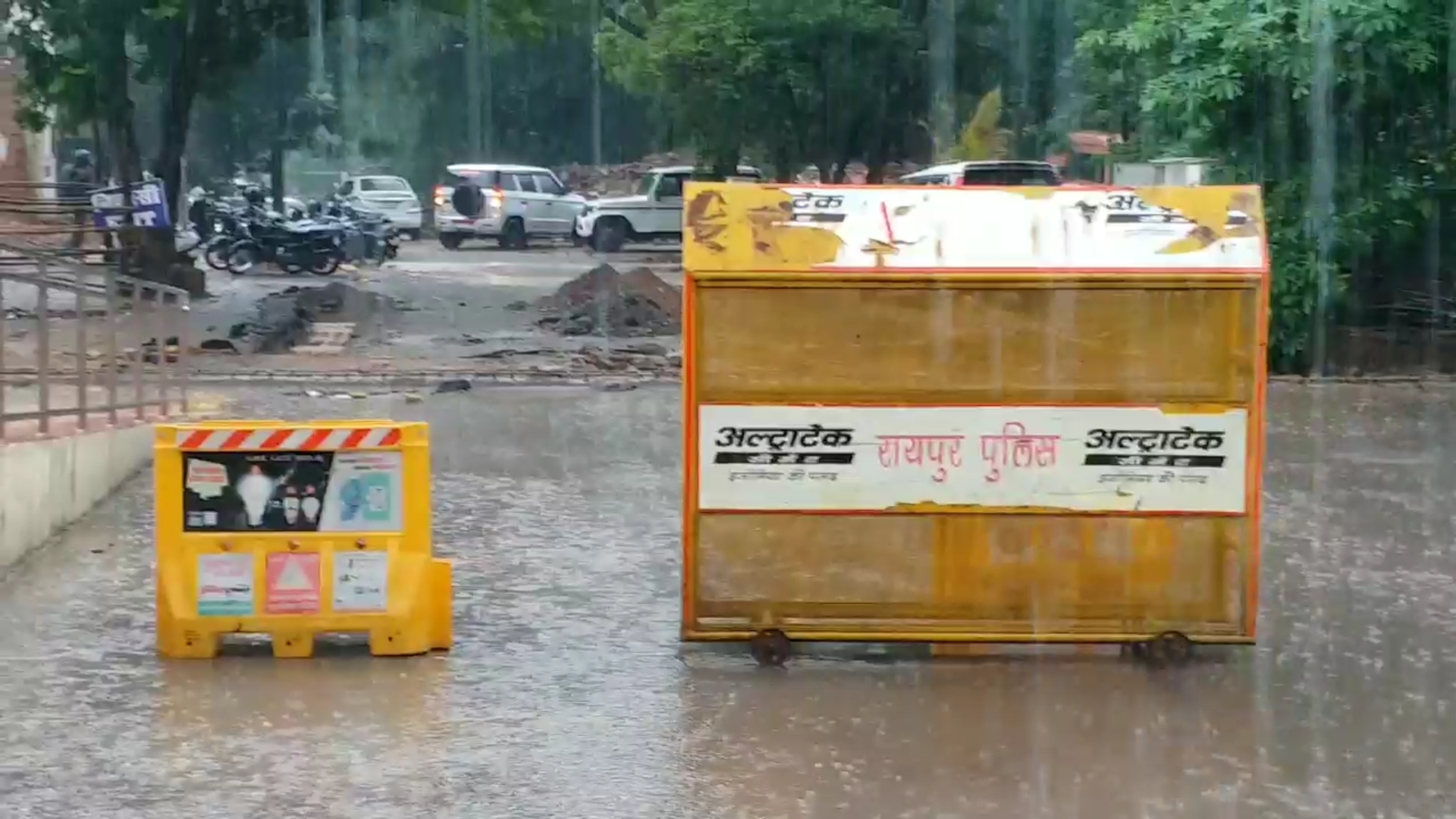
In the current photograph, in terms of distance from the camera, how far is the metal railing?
10.3 m

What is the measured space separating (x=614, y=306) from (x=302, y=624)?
53.1 ft

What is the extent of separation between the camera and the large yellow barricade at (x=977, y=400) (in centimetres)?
740

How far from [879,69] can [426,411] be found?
22.3m

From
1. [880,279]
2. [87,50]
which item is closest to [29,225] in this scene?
[87,50]

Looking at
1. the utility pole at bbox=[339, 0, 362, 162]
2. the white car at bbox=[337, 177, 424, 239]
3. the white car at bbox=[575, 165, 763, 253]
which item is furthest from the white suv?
the utility pole at bbox=[339, 0, 362, 162]

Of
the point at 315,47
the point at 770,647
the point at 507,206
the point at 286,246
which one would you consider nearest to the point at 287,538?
the point at 770,647

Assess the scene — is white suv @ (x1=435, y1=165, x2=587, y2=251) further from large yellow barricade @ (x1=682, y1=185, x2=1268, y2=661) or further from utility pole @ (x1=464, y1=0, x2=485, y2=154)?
large yellow barricade @ (x1=682, y1=185, x2=1268, y2=661)

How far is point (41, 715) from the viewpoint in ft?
22.5

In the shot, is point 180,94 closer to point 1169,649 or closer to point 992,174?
point 992,174

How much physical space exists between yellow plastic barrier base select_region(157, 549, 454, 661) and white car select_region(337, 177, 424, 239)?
123 feet

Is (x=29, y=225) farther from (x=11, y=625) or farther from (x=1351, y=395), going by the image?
(x=11, y=625)

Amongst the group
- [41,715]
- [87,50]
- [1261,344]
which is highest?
[87,50]

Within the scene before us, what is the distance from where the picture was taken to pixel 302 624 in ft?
25.0

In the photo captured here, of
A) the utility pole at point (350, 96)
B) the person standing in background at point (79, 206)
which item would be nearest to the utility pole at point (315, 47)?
the utility pole at point (350, 96)
